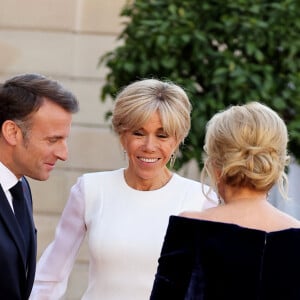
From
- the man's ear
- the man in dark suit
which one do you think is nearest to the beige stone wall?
the man in dark suit

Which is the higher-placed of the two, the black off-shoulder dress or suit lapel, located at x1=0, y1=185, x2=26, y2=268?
the black off-shoulder dress

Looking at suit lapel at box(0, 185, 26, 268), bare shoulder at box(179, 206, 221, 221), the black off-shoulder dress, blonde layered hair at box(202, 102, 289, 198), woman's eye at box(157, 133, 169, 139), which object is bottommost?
suit lapel at box(0, 185, 26, 268)

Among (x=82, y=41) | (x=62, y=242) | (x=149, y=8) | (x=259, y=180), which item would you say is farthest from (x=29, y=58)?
(x=259, y=180)

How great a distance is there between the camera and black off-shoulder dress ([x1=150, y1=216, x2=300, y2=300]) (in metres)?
3.67

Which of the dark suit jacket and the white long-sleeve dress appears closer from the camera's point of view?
the dark suit jacket

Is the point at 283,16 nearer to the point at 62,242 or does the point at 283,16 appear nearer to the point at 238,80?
the point at 238,80

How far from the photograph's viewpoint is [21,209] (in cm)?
440

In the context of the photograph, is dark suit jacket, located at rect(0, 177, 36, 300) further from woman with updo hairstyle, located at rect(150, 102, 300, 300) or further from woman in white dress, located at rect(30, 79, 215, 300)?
woman with updo hairstyle, located at rect(150, 102, 300, 300)

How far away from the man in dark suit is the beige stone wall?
368 cm

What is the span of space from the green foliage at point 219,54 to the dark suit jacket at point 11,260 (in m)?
2.31

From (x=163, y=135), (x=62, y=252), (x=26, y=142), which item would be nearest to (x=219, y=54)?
(x=163, y=135)

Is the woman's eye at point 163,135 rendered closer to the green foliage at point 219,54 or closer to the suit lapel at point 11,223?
the suit lapel at point 11,223

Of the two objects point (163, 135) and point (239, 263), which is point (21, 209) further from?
point (239, 263)

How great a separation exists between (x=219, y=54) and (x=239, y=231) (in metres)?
Result: 2.90
